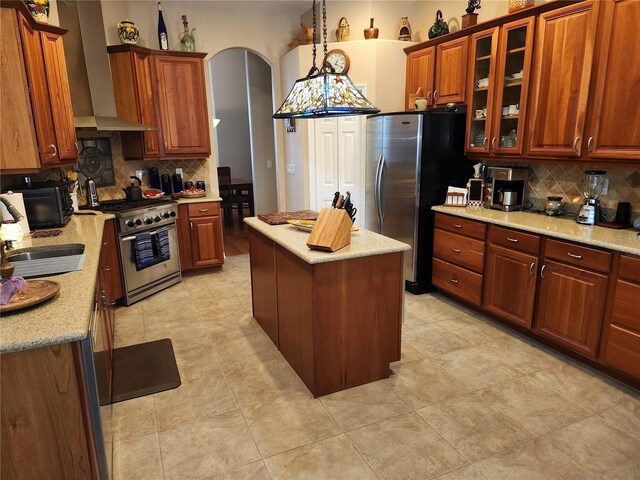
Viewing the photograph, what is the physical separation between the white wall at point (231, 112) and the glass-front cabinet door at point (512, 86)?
5752mm

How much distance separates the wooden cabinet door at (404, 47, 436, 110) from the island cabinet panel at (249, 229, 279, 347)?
2354mm

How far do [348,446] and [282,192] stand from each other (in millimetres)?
4164

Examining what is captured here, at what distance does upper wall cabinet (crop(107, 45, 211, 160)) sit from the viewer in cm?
430

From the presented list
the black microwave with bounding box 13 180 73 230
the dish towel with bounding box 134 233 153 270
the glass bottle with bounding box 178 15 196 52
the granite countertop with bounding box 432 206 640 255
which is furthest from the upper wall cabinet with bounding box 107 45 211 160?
the granite countertop with bounding box 432 206 640 255

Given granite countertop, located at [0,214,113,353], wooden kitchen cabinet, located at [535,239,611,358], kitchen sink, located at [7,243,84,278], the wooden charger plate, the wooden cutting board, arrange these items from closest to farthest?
granite countertop, located at [0,214,113,353]
the wooden charger plate
kitchen sink, located at [7,243,84,278]
wooden kitchen cabinet, located at [535,239,611,358]
the wooden cutting board

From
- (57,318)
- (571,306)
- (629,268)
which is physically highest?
(57,318)

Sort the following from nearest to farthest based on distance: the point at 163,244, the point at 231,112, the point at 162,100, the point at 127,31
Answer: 1. the point at 127,31
2. the point at 163,244
3. the point at 162,100
4. the point at 231,112

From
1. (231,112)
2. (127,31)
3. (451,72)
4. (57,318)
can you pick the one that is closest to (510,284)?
(451,72)

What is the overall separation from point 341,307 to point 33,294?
1503 mm

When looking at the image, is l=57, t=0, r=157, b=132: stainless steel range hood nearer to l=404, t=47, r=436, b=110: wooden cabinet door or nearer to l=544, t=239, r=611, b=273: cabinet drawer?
l=404, t=47, r=436, b=110: wooden cabinet door

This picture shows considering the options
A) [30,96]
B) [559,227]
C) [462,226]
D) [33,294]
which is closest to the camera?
[33,294]

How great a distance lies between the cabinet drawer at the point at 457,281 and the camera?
3648mm

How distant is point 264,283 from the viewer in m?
3.32

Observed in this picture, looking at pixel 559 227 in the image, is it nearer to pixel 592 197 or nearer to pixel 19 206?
pixel 592 197
